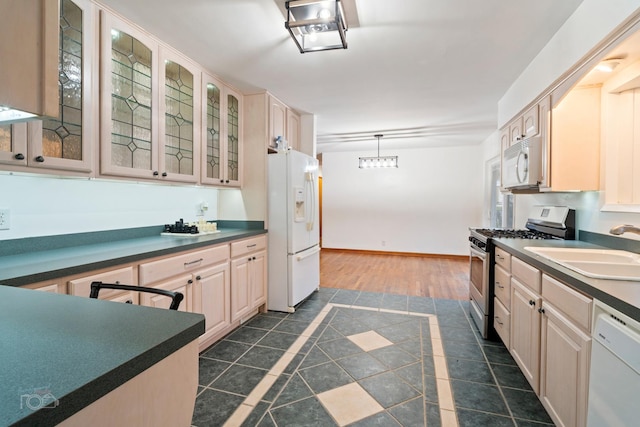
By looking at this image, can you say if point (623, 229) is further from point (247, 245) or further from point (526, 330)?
point (247, 245)

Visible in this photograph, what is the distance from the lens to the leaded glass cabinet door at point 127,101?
5.79 feet

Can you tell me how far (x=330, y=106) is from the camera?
11.8 ft

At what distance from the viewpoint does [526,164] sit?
2246 millimetres

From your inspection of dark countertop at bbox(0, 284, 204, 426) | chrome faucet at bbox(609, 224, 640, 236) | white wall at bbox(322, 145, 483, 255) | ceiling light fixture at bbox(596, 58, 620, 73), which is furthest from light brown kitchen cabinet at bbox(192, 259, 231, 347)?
white wall at bbox(322, 145, 483, 255)

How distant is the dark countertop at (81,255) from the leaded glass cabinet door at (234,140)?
86cm

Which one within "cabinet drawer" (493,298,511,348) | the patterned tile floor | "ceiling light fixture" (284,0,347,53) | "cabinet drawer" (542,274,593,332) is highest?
"ceiling light fixture" (284,0,347,53)

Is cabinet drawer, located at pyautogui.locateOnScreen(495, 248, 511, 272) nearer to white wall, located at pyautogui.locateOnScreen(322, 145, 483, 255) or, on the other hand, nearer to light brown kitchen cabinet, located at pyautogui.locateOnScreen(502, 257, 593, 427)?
light brown kitchen cabinet, located at pyautogui.locateOnScreen(502, 257, 593, 427)

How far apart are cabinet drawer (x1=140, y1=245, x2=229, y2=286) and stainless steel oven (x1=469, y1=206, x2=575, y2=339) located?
2224mm

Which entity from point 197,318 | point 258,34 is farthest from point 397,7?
point 197,318

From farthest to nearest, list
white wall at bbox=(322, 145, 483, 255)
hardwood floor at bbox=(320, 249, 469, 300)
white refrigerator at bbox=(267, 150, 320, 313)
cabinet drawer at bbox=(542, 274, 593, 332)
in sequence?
white wall at bbox=(322, 145, 483, 255) < hardwood floor at bbox=(320, 249, 469, 300) < white refrigerator at bbox=(267, 150, 320, 313) < cabinet drawer at bbox=(542, 274, 593, 332)

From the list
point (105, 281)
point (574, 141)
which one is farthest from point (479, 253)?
point (105, 281)

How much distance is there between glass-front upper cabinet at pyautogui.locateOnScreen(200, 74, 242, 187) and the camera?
2645mm

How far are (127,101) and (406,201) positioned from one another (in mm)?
5475

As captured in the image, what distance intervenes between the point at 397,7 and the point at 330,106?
6.03 feet
